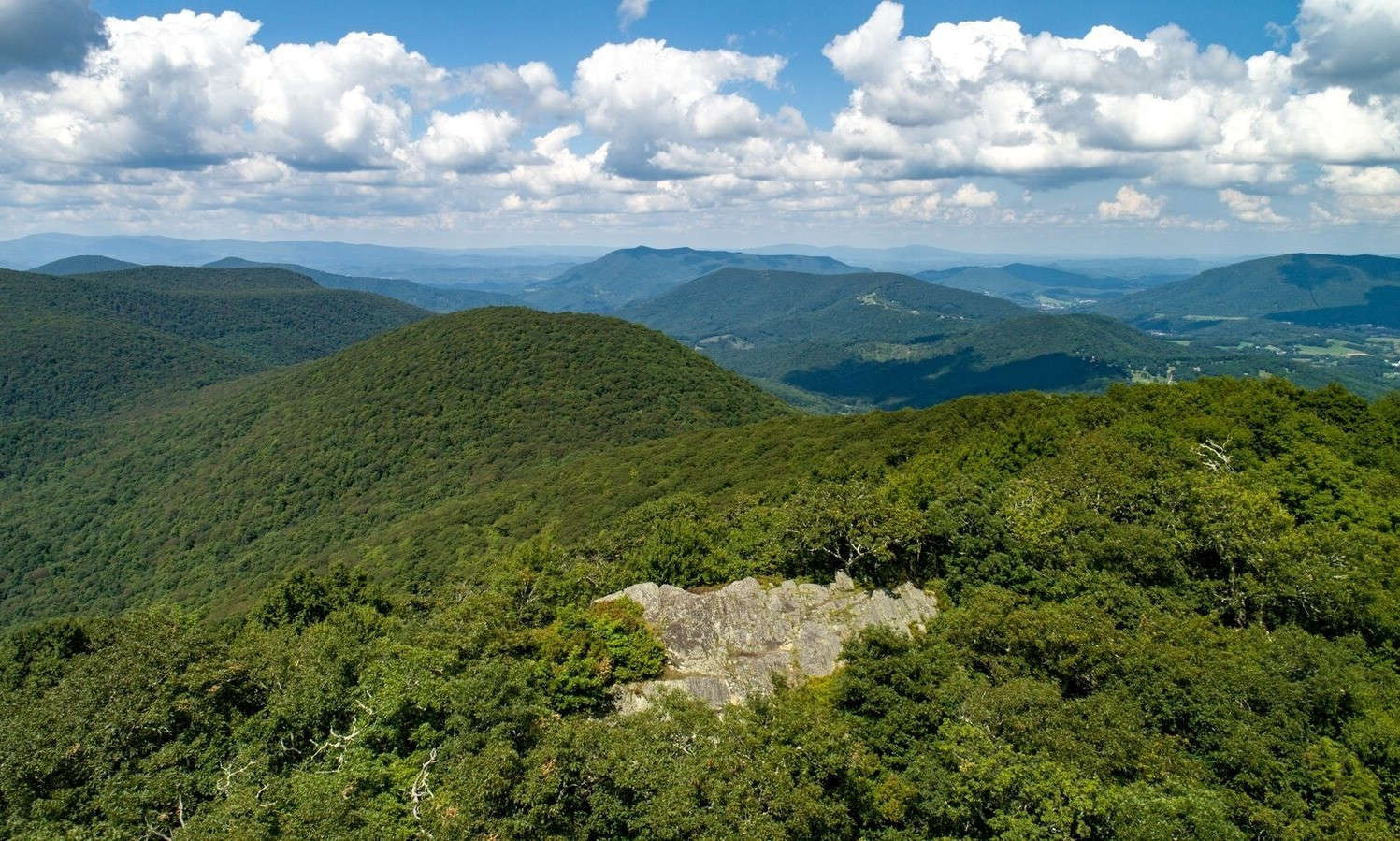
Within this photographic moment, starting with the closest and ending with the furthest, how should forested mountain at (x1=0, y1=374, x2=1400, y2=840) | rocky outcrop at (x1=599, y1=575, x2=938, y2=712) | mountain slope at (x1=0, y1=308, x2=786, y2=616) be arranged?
forested mountain at (x1=0, y1=374, x2=1400, y2=840) < rocky outcrop at (x1=599, y1=575, x2=938, y2=712) < mountain slope at (x1=0, y1=308, x2=786, y2=616)

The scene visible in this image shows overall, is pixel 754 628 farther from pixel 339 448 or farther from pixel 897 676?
pixel 339 448

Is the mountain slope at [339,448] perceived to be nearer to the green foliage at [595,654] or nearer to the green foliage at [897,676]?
the green foliage at [897,676]

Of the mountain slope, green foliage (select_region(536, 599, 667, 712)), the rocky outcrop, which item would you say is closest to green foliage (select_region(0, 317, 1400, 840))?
green foliage (select_region(536, 599, 667, 712))

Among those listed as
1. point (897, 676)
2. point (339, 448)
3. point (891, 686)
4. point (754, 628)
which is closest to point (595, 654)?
point (754, 628)

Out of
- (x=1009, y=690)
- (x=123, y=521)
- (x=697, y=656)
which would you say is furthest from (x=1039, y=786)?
(x=123, y=521)

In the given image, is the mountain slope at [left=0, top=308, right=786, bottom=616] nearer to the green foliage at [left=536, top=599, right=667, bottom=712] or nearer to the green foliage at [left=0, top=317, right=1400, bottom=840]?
the green foliage at [left=0, top=317, right=1400, bottom=840]

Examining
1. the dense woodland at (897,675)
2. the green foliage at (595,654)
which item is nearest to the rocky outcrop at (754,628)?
the green foliage at (595,654)

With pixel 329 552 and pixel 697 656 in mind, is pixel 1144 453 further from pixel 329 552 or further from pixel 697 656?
pixel 329 552
